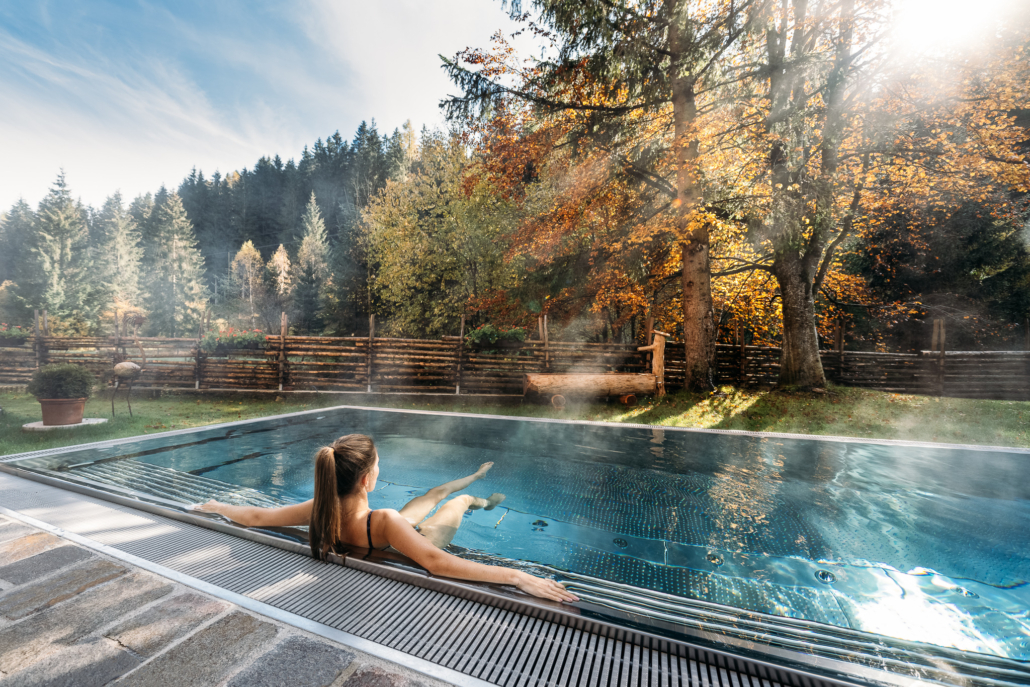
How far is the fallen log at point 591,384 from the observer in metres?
9.47

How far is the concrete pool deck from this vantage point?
1337mm

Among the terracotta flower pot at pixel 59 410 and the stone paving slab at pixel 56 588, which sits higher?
the terracotta flower pot at pixel 59 410

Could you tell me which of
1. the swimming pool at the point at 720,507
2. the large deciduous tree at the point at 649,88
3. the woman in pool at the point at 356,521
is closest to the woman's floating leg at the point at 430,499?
the swimming pool at the point at 720,507

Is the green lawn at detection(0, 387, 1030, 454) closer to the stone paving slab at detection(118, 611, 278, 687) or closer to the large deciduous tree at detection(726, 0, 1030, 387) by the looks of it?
the large deciduous tree at detection(726, 0, 1030, 387)

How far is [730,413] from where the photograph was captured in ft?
27.2

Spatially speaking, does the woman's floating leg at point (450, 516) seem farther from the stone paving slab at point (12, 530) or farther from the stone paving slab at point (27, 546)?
the stone paving slab at point (12, 530)

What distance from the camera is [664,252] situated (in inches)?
396

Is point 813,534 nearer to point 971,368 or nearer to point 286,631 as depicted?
point 286,631

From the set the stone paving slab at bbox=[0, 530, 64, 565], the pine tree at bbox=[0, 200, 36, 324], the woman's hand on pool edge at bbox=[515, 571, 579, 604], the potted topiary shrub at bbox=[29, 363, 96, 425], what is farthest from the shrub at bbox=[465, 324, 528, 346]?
the pine tree at bbox=[0, 200, 36, 324]

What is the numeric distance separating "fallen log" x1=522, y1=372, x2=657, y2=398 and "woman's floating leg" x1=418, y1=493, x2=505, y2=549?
219 inches

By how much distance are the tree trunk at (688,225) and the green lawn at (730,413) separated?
0.95m

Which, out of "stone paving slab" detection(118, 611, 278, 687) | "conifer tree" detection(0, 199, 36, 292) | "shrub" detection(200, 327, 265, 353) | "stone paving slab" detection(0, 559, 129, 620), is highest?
"conifer tree" detection(0, 199, 36, 292)

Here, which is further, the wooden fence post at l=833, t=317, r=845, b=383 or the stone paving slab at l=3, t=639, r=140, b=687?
the wooden fence post at l=833, t=317, r=845, b=383

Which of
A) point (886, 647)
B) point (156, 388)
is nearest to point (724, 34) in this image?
point (886, 647)
